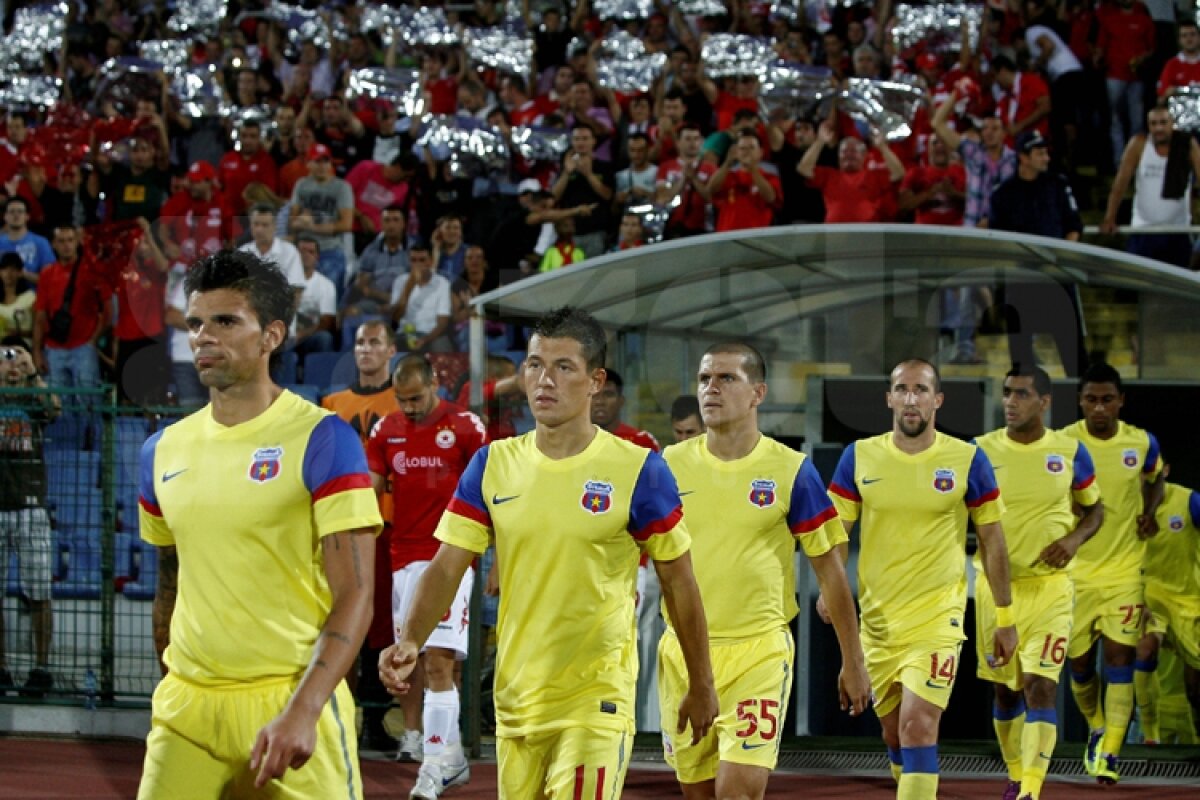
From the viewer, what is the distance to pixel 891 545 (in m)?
8.89

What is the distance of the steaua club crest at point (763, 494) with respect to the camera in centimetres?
736

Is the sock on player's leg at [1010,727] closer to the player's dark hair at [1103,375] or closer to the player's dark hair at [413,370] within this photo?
the player's dark hair at [1103,375]

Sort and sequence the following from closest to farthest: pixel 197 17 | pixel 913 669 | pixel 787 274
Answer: pixel 913 669
pixel 787 274
pixel 197 17

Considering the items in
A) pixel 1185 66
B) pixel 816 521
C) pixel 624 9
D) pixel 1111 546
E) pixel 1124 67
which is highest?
pixel 624 9

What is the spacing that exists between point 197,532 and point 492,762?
6932 millimetres

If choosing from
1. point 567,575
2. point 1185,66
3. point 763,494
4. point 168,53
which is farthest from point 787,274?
point 168,53

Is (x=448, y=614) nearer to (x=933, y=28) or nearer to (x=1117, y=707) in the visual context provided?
(x=1117, y=707)

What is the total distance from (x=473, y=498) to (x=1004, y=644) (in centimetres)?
379

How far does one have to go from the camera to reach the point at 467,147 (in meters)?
16.4

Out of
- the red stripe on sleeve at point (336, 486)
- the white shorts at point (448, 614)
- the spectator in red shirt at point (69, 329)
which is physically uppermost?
the spectator in red shirt at point (69, 329)

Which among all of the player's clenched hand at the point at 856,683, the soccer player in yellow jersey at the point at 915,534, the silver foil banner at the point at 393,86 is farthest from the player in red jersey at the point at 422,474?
the silver foil banner at the point at 393,86

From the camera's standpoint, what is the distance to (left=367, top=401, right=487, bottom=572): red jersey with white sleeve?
10.4 meters

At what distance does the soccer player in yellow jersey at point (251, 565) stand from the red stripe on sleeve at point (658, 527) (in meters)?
1.29

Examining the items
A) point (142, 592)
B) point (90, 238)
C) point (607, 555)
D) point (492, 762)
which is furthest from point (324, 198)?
point (607, 555)
